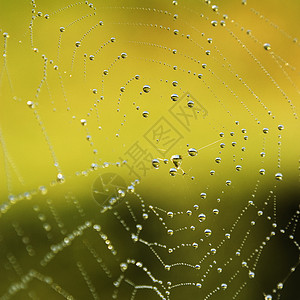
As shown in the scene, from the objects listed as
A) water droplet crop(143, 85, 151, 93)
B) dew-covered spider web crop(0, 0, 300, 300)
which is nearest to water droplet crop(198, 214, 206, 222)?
dew-covered spider web crop(0, 0, 300, 300)

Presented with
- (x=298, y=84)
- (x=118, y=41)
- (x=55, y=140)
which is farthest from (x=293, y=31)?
(x=55, y=140)

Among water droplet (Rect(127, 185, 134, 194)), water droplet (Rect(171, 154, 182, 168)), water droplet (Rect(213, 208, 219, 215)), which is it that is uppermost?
water droplet (Rect(127, 185, 134, 194))

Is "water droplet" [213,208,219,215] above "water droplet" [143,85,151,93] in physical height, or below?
below

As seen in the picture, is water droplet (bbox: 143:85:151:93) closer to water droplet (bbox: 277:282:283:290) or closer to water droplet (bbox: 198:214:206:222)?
water droplet (bbox: 198:214:206:222)

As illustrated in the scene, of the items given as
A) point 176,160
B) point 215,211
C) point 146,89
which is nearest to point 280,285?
point 215,211

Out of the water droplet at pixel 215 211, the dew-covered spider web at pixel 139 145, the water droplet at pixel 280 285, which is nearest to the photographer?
the dew-covered spider web at pixel 139 145

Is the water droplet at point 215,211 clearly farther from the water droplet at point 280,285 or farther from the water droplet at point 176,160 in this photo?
the water droplet at point 280,285

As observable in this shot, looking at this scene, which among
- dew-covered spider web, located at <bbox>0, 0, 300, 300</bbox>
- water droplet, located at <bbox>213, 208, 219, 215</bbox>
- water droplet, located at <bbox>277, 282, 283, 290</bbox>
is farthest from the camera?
water droplet, located at <bbox>277, 282, 283, 290</bbox>

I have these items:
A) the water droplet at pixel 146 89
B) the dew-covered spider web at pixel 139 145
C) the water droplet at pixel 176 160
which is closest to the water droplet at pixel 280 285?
the dew-covered spider web at pixel 139 145
